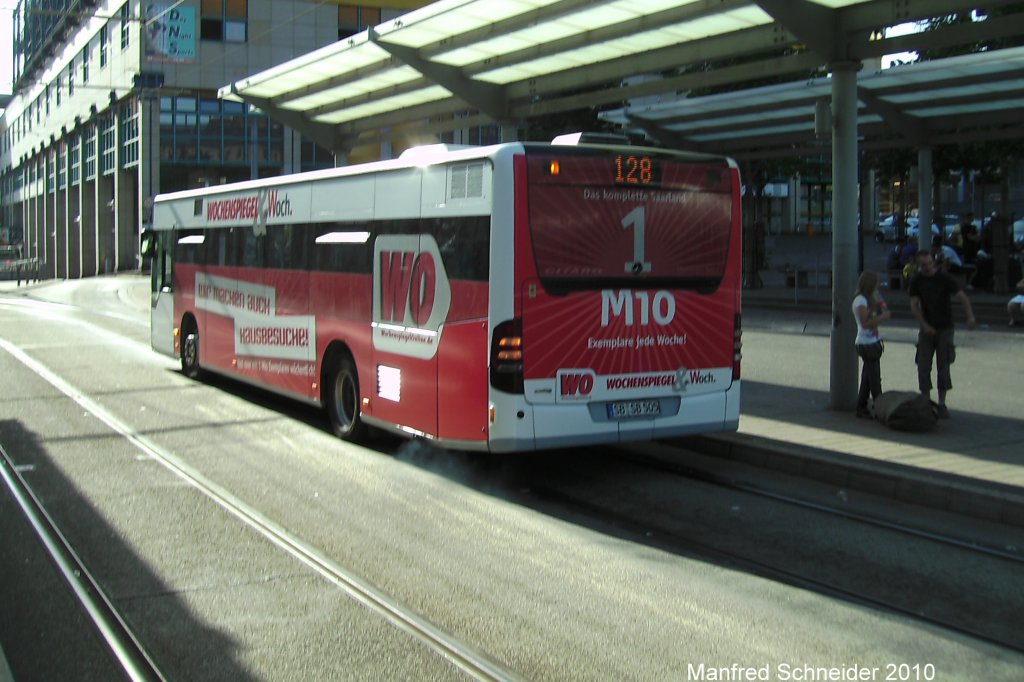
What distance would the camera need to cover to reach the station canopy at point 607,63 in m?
11.6

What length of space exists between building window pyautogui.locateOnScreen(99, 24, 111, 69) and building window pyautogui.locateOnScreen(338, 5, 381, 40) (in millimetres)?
13027

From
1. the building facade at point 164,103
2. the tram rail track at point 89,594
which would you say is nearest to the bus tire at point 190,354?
the tram rail track at point 89,594

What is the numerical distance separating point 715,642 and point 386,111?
15.5 metres

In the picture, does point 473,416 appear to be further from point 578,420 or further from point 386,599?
point 386,599

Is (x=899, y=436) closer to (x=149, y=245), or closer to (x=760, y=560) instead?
(x=760, y=560)

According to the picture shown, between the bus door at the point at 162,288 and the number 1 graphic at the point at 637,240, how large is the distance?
32.3 feet

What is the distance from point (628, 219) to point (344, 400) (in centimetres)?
382

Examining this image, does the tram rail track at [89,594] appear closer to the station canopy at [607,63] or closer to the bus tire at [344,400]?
the bus tire at [344,400]

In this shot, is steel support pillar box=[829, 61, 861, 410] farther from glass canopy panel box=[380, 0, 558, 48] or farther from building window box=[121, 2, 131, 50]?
building window box=[121, 2, 131, 50]

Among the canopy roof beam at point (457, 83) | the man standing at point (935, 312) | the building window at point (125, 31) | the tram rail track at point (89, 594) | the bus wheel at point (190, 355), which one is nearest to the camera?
the tram rail track at point (89, 594)

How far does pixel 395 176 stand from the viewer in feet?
33.9

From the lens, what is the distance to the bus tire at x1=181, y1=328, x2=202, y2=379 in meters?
16.4

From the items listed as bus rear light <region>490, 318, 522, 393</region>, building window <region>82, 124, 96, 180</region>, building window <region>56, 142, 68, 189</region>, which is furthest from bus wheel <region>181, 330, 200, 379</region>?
building window <region>56, 142, 68, 189</region>

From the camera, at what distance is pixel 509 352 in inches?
346
